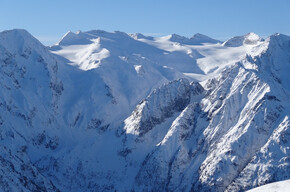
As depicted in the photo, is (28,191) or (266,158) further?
(266,158)

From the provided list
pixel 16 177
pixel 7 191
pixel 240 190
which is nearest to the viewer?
pixel 7 191

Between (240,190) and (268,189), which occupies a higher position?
(268,189)

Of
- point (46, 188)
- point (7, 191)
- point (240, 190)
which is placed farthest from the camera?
point (240, 190)

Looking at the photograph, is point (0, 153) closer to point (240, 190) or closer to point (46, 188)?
point (46, 188)

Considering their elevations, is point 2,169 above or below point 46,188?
above

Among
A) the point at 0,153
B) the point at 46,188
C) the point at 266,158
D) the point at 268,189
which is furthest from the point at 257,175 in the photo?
the point at 0,153

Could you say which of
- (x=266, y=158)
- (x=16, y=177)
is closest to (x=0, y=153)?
(x=16, y=177)

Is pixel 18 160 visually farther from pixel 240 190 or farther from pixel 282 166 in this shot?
pixel 282 166

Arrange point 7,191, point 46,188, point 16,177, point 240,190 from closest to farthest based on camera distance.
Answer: point 7,191, point 16,177, point 46,188, point 240,190

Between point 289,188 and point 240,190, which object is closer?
point 289,188
